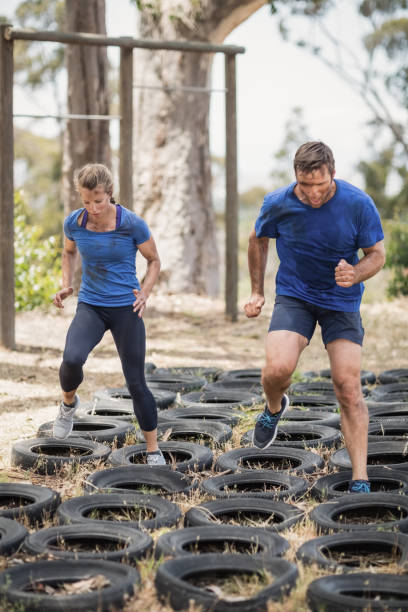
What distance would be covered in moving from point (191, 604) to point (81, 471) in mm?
2304

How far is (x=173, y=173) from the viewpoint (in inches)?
610

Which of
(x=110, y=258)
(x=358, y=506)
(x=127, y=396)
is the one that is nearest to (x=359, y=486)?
(x=358, y=506)

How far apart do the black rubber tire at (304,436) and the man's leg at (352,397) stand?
3.61 ft

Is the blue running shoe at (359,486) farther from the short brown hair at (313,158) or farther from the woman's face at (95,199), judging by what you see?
the woman's face at (95,199)

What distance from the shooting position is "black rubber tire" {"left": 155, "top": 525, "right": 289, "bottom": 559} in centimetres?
376

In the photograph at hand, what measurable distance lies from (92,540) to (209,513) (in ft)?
2.19

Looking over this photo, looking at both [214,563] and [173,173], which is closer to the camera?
[214,563]

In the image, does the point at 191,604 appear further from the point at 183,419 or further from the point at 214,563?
the point at 183,419

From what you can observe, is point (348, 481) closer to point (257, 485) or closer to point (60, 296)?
point (257, 485)

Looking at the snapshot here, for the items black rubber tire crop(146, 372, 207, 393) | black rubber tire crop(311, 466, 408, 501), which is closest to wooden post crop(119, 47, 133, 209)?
black rubber tire crop(146, 372, 207, 393)

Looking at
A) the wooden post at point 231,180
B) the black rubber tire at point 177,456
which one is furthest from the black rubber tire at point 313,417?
the wooden post at point 231,180

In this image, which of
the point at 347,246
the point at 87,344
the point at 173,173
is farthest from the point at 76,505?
the point at 173,173

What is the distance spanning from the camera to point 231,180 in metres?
12.7

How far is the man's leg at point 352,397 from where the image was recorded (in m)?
4.73
